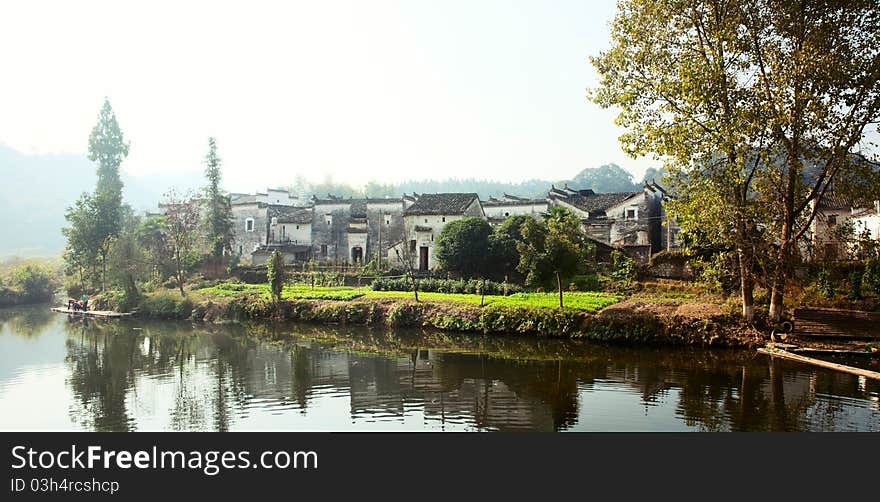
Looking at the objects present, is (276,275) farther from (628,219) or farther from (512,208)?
(628,219)

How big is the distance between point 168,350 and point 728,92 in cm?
1721

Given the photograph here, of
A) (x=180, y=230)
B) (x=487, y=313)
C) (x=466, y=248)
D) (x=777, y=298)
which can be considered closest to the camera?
(x=777, y=298)

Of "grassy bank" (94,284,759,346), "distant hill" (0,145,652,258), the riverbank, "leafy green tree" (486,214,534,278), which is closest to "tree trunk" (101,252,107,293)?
the riverbank

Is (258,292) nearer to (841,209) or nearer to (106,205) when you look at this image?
(106,205)

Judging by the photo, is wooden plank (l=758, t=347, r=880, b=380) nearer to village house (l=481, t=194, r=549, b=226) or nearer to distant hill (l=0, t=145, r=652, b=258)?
village house (l=481, t=194, r=549, b=226)

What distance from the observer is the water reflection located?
33.9 feet

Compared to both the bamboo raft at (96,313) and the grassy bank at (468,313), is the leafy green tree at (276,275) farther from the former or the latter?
the bamboo raft at (96,313)

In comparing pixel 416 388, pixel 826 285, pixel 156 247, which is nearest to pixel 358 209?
pixel 156 247

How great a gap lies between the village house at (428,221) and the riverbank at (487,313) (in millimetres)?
8736

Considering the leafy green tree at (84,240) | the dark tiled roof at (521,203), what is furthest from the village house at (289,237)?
the dark tiled roof at (521,203)

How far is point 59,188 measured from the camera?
332ft

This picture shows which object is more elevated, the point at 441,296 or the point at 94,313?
the point at 441,296

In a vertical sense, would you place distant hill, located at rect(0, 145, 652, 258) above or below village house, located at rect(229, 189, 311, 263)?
above

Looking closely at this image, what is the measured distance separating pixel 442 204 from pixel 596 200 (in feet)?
29.4
